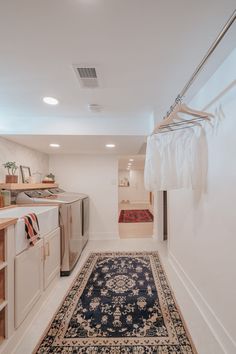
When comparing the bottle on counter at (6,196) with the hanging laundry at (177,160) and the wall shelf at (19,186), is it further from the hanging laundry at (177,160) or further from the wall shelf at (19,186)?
the hanging laundry at (177,160)

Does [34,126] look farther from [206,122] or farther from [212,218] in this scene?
[212,218]

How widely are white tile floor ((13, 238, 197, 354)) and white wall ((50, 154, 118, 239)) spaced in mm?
472

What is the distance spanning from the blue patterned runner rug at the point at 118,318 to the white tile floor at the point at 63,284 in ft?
0.25

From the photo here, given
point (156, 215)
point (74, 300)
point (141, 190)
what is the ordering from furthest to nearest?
point (141, 190)
point (156, 215)
point (74, 300)

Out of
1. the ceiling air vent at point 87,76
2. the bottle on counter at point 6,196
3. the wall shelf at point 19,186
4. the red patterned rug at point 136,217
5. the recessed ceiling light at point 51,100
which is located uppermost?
the recessed ceiling light at point 51,100

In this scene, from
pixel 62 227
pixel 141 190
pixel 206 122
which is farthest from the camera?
pixel 141 190

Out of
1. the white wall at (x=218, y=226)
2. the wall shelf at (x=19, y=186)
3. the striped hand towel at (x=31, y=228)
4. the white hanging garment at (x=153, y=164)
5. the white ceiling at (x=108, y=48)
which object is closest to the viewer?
the white ceiling at (x=108, y=48)

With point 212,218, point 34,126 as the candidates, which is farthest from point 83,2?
point 34,126

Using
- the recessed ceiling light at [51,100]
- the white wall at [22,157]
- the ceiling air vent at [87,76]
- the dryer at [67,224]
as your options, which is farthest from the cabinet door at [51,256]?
the ceiling air vent at [87,76]

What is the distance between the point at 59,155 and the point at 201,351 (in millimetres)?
4058

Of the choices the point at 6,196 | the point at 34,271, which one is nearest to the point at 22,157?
the point at 6,196

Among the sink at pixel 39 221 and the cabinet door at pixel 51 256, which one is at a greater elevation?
the sink at pixel 39 221

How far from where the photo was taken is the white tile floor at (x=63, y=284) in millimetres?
1540

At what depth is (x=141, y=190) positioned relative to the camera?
10805 millimetres
